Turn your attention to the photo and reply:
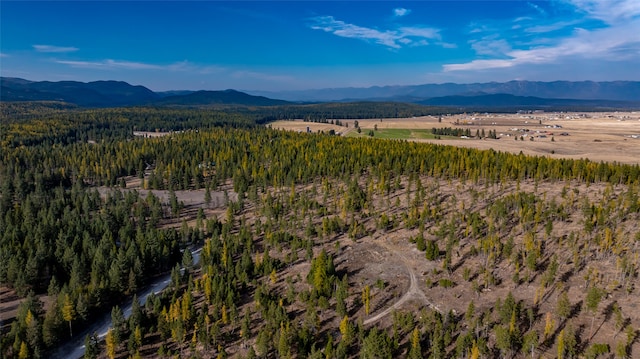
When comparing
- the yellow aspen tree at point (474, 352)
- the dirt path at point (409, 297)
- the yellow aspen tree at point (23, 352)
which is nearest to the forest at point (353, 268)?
the yellow aspen tree at point (23, 352)

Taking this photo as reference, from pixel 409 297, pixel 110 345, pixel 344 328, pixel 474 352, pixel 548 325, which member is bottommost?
pixel 110 345

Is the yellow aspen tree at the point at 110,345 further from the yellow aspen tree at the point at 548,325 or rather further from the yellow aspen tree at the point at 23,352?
the yellow aspen tree at the point at 548,325

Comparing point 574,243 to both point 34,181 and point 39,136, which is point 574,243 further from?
point 39,136

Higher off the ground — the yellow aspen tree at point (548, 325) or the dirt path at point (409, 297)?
the yellow aspen tree at point (548, 325)

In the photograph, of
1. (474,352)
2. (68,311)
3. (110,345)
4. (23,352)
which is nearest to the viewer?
(474,352)

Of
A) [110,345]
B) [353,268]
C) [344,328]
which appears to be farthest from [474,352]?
[110,345]

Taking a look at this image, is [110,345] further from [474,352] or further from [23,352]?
[474,352]

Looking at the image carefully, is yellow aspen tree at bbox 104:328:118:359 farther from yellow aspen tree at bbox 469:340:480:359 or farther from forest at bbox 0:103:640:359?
yellow aspen tree at bbox 469:340:480:359

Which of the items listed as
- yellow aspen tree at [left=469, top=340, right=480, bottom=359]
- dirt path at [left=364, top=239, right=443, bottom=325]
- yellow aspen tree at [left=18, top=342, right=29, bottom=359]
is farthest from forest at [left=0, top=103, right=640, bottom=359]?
yellow aspen tree at [left=469, top=340, right=480, bottom=359]

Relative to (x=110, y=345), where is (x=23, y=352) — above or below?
above
